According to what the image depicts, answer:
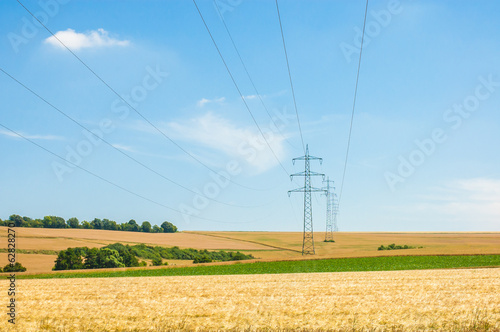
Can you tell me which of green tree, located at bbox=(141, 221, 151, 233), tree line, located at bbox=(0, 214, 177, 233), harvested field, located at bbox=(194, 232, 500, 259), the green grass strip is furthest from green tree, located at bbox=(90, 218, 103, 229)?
the green grass strip

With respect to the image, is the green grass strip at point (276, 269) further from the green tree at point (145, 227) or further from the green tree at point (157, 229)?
the green tree at point (157, 229)

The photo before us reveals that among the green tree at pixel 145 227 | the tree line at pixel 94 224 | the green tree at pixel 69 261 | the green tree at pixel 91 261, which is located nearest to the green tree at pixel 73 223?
the tree line at pixel 94 224

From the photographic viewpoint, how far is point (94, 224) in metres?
147

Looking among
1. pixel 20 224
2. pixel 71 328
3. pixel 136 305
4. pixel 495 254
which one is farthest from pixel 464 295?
pixel 20 224

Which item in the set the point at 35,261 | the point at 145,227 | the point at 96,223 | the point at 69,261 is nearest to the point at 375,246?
the point at 145,227

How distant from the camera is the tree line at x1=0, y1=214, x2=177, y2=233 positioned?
415ft

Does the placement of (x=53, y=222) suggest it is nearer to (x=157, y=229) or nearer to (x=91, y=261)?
(x=157, y=229)

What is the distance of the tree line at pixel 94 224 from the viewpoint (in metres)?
126

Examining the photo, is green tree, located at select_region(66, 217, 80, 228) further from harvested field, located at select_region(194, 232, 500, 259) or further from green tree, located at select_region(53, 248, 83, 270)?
green tree, located at select_region(53, 248, 83, 270)

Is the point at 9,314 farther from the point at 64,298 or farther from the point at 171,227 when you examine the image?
the point at 171,227

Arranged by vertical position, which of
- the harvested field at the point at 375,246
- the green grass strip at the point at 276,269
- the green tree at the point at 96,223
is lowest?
the harvested field at the point at 375,246

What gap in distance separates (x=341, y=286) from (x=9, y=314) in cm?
1797

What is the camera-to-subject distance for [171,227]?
169 metres

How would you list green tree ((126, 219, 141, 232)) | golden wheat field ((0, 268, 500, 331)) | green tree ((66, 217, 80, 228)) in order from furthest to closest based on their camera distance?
green tree ((126, 219, 141, 232))
green tree ((66, 217, 80, 228))
golden wheat field ((0, 268, 500, 331))
